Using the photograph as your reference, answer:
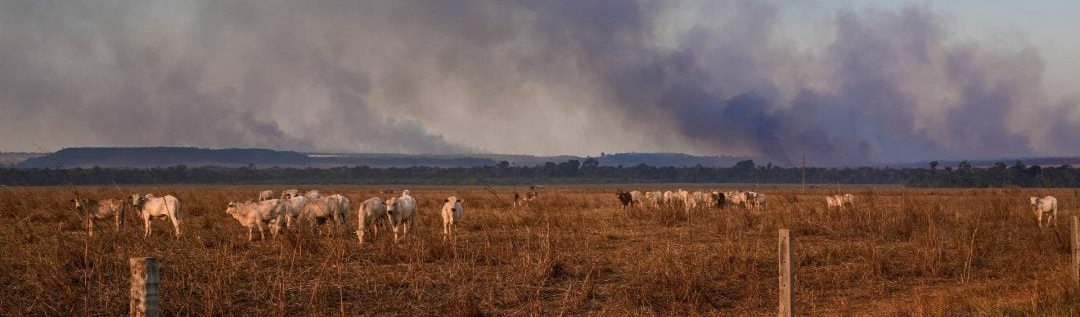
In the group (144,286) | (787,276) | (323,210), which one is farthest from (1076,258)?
(323,210)

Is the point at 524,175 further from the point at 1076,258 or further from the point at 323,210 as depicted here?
the point at 1076,258

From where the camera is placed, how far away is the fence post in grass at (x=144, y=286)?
711 centimetres

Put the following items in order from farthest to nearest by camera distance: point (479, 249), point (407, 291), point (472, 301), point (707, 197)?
point (707, 197) < point (479, 249) < point (407, 291) < point (472, 301)

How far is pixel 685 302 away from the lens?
13695 mm

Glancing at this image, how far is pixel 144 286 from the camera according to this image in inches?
281

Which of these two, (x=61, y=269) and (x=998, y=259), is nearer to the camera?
(x=61, y=269)

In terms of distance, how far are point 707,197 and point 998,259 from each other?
20052 mm

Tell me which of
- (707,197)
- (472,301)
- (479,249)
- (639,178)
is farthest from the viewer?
(639,178)

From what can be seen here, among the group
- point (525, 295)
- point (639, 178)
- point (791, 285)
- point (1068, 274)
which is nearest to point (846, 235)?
point (1068, 274)

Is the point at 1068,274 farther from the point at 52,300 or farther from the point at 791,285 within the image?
the point at 52,300

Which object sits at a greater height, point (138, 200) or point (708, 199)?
point (138, 200)

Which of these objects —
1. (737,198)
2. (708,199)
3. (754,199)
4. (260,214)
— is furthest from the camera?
(737,198)

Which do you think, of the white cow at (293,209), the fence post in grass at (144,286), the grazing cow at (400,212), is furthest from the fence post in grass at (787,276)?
the white cow at (293,209)

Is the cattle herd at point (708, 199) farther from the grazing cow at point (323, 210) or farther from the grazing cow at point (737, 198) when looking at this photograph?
the grazing cow at point (323, 210)
